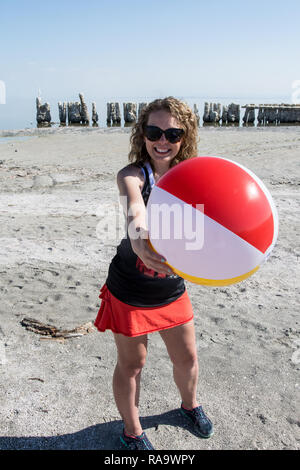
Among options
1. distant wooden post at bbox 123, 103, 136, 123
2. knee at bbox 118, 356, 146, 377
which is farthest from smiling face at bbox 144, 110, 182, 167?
distant wooden post at bbox 123, 103, 136, 123

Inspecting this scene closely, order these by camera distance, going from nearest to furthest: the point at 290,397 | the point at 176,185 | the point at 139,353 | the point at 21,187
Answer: the point at 176,185 → the point at 139,353 → the point at 290,397 → the point at 21,187

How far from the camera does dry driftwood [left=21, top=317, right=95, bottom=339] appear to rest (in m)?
3.93

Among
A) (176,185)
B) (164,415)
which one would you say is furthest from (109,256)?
(176,185)

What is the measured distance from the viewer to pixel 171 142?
241cm

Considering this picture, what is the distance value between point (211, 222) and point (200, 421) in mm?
1635

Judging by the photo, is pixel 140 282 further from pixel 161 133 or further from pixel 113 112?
pixel 113 112

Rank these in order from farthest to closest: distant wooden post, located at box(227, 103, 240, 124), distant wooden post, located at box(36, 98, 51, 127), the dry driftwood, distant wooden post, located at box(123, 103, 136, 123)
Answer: distant wooden post, located at box(227, 103, 240, 124) < distant wooden post, located at box(123, 103, 136, 123) < distant wooden post, located at box(36, 98, 51, 127) < the dry driftwood

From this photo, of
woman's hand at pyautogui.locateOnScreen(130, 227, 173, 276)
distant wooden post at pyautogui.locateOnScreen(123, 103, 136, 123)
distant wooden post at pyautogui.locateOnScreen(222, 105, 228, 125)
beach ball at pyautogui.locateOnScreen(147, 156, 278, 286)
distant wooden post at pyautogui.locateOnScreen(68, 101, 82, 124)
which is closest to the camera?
beach ball at pyautogui.locateOnScreen(147, 156, 278, 286)

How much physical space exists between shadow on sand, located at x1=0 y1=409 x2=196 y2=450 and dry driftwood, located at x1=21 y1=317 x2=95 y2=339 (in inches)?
46.4

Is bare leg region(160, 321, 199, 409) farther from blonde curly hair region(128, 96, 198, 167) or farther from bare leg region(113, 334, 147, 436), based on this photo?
blonde curly hair region(128, 96, 198, 167)

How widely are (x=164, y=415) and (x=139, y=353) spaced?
90 cm

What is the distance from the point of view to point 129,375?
2445 mm

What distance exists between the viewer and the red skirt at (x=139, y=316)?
232cm

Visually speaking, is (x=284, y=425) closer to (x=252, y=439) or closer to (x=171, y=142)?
(x=252, y=439)
